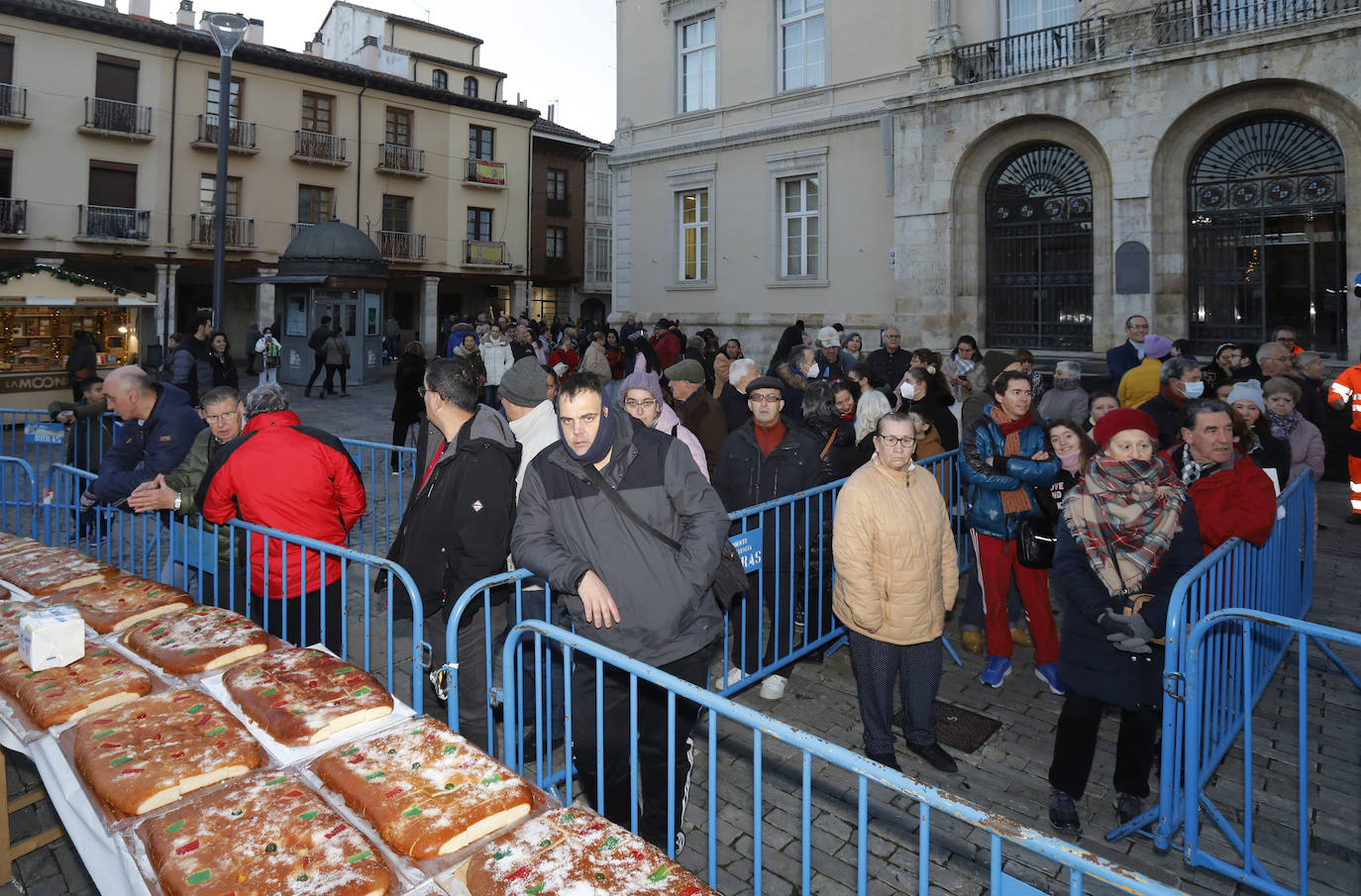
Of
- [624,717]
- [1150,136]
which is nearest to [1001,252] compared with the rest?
[1150,136]

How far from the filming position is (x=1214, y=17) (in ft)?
48.4

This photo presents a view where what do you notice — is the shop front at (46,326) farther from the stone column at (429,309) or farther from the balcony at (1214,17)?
the balcony at (1214,17)

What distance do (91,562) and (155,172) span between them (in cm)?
3005

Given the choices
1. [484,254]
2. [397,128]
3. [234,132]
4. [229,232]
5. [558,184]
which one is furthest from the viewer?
[558,184]

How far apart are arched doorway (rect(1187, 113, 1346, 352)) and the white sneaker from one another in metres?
13.2

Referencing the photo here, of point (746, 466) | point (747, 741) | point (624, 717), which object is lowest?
point (747, 741)

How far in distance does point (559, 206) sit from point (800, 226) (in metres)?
23.1

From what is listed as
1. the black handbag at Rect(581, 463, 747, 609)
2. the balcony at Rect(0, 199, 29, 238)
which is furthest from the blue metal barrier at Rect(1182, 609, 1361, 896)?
the balcony at Rect(0, 199, 29, 238)

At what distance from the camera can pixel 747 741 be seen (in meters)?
4.69

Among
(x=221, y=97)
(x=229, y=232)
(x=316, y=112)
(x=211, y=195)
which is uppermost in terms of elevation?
(x=316, y=112)

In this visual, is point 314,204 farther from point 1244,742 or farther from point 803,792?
point 803,792

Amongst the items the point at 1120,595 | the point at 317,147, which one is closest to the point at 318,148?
the point at 317,147

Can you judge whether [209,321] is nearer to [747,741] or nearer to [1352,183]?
[747,741]

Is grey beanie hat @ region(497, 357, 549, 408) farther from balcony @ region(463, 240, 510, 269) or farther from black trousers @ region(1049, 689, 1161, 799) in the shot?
balcony @ region(463, 240, 510, 269)
